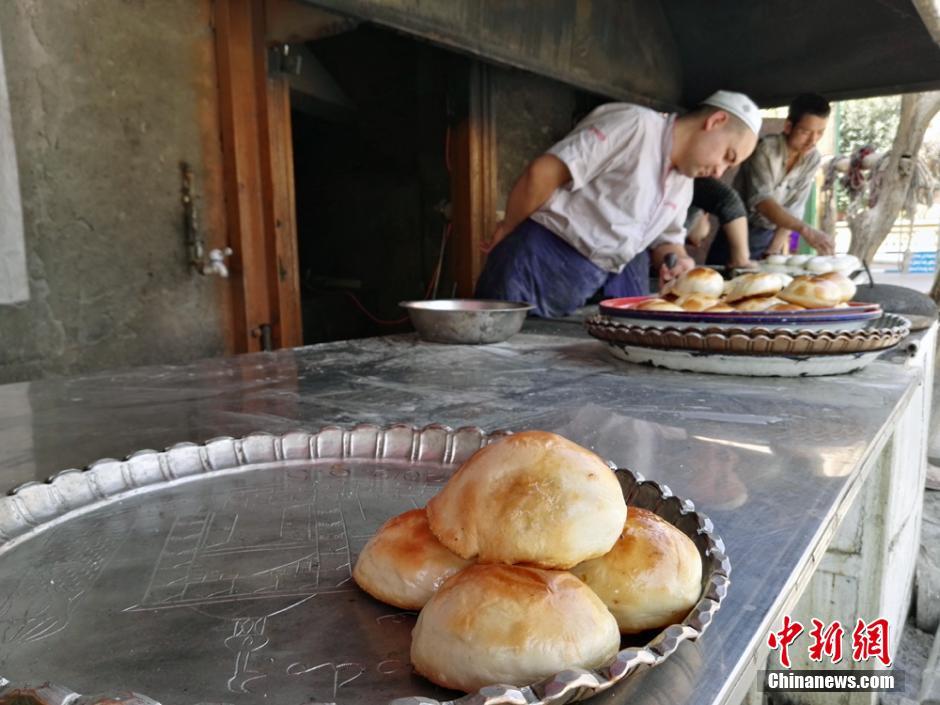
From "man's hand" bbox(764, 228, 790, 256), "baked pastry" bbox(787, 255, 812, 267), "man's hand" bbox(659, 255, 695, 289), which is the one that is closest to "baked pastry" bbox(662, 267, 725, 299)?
"man's hand" bbox(659, 255, 695, 289)

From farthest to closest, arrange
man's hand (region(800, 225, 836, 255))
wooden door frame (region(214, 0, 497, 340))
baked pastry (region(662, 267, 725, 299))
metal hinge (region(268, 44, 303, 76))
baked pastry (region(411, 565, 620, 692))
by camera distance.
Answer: man's hand (region(800, 225, 836, 255))
metal hinge (region(268, 44, 303, 76))
wooden door frame (region(214, 0, 497, 340))
baked pastry (region(662, 267, 725, 299))
baked pastry (region(411, 565, 620, 692))

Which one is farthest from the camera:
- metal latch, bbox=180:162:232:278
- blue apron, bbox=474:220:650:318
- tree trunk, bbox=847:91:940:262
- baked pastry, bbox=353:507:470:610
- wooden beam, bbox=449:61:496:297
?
tree trunk, bbox=847:91:940:262

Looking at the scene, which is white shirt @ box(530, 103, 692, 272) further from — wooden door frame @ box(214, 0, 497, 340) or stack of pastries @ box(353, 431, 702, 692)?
stack of pastries @ box(353, 431, 702, 692)

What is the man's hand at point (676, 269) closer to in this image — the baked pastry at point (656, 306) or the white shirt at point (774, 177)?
the baked pastry at point (656, 306)

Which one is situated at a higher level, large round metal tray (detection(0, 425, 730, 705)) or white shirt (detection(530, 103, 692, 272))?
white shirt (detection(530, 103, 692, 272))

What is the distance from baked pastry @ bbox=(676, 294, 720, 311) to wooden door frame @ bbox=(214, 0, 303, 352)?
8.19 feet

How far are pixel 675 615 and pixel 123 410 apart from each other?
126cm

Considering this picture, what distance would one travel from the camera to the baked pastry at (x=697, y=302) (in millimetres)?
1787

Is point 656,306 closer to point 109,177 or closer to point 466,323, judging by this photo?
point 466,323

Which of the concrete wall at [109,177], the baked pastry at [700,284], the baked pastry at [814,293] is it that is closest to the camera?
the baked pastry at [814,293]

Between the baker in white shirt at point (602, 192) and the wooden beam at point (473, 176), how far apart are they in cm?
182

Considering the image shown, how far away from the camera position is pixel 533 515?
1.67 ft

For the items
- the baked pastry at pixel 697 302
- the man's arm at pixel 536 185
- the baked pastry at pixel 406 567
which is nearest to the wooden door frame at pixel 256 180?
the man's arm at pixel 536 185

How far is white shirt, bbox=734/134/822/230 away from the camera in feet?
16.2
